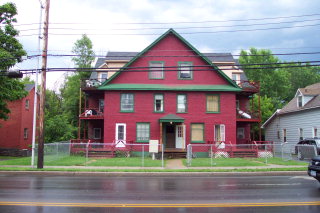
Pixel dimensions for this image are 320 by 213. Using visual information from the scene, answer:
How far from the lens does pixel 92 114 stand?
92.5 feet

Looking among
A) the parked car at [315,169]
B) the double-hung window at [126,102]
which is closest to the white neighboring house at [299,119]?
the double-hung window at [126,102]

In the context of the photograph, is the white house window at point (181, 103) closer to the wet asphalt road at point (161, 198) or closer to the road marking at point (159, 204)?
the wet asphalt road at point (161, 198)

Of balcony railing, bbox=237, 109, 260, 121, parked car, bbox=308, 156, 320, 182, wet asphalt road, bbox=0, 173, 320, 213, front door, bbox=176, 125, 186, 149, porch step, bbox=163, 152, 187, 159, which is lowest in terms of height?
wet asphalt road, bbox=0, 173, 320, 213

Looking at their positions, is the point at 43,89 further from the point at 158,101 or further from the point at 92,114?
the point at 158,101

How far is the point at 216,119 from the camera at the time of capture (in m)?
27.2

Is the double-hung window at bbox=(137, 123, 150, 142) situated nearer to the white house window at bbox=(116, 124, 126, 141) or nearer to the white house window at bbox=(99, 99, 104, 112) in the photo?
the white house window at bbox=(116, 124, 126, 141)

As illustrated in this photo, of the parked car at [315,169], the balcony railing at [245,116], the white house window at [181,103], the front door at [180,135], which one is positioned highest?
the white house window at [181,103]

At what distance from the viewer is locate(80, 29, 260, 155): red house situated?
87.7ft

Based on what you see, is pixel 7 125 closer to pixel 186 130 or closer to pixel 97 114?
pixel 97 114

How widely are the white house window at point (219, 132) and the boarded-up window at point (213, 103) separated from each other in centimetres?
153

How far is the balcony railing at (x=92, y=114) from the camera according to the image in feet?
88.4

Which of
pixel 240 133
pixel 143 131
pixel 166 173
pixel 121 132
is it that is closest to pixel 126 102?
pixel 121 132

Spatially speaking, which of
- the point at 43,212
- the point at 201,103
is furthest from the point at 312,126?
the point at 43,212

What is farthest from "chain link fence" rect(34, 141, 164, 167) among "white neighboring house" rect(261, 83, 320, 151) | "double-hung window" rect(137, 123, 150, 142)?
"white neighboring house" rect(261, 83, 320, 151)
